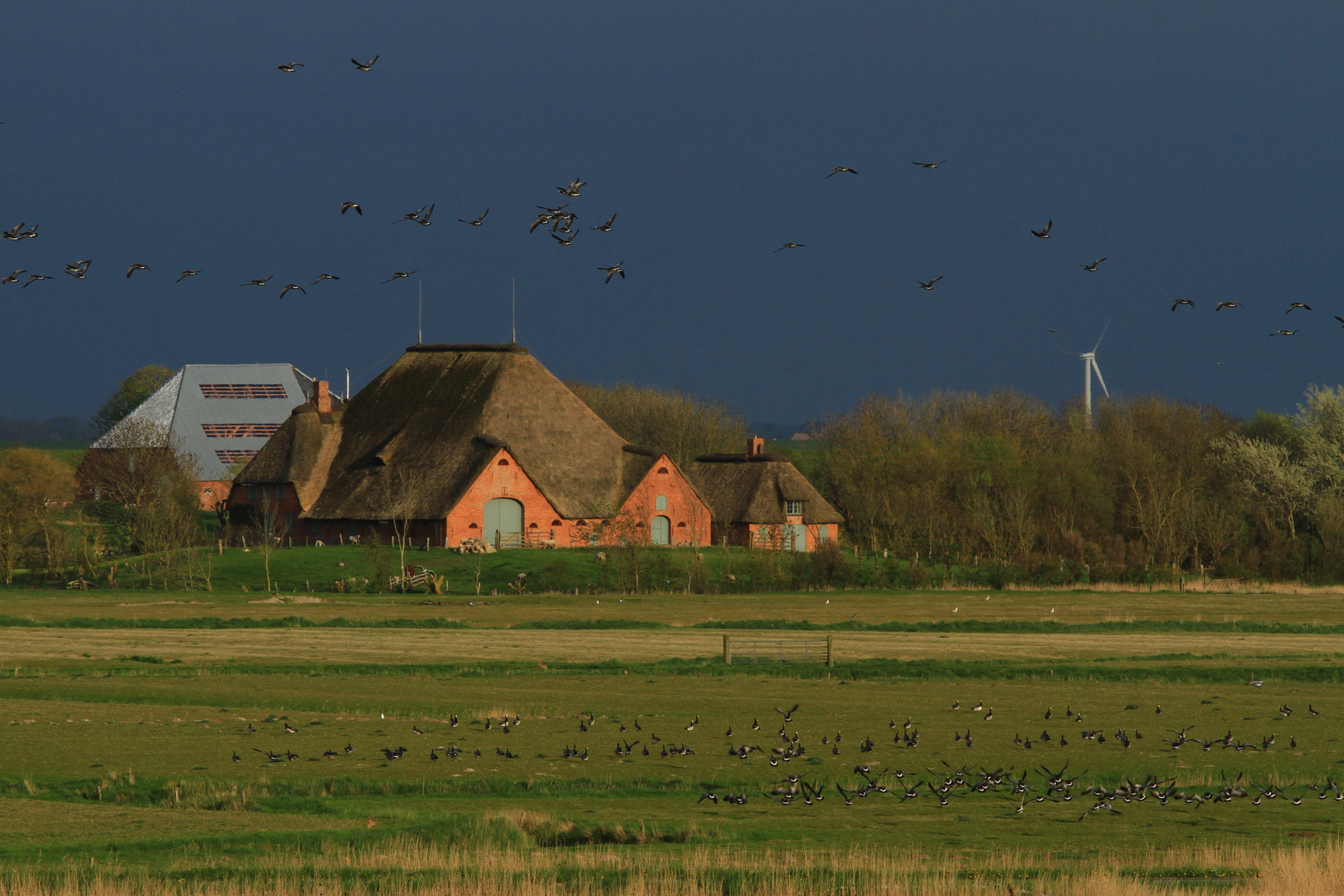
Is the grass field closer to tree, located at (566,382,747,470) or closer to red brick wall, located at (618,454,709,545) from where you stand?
red brick wall, located at (618,454,709,545)

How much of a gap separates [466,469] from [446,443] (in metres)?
3.71

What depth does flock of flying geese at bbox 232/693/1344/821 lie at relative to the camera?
2058 cm

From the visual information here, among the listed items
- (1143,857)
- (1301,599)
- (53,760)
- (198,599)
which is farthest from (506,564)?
(1143,857)

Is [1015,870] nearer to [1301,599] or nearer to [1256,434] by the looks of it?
[1301,599]

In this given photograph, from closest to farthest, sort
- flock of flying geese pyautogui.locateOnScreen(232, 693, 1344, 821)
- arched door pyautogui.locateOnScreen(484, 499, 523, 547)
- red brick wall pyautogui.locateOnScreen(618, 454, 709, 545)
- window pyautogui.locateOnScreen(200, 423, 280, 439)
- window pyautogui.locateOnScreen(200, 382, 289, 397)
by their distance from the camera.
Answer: flock of flying geese pyautogui.locateOnScreen(232, 693, 1344, 821)
arched door pyautogui.locateOnScreen(484, 499, 523, 547)
red brick wall pyautogui.locateOnScreen(618, 454, 709, 545)
window pyautogui.locateOnScreen(200, 423, 280, 439)
window pyautogui.locateOnScreen(200, 382, 289, 397)

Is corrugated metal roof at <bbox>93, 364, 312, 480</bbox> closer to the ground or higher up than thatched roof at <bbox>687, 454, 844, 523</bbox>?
higher up

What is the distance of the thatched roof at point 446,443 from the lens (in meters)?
79.5

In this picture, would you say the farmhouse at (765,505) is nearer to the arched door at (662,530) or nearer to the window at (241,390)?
the arched door at (662,530)

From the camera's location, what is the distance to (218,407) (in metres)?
A: 118

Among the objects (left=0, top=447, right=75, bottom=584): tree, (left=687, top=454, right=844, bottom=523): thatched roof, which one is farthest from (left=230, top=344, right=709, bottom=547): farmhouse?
(left=0, top=447, right=75, bottom=584): tree

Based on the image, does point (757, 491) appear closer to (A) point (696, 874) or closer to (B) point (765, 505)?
(B) point (765, 505)

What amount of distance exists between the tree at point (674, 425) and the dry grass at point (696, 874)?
9731 centimetres

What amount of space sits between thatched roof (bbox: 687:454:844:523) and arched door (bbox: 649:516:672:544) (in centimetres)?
399

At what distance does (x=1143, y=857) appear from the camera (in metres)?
16.8
